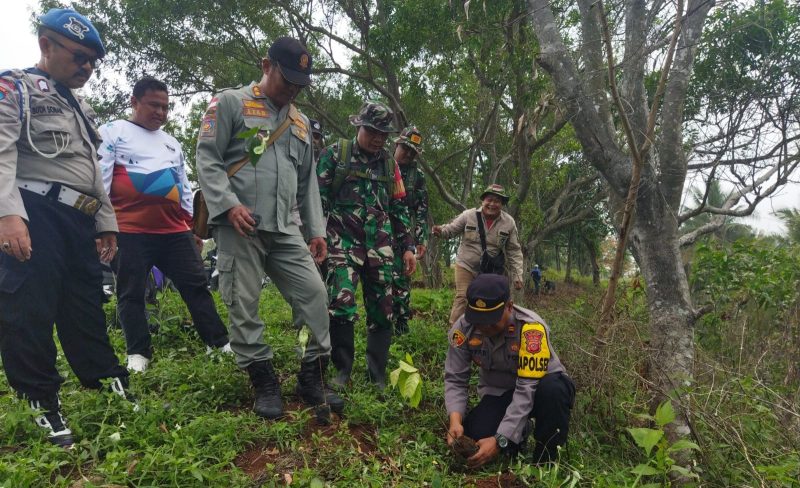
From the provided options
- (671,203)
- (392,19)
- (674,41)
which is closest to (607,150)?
(671,203)

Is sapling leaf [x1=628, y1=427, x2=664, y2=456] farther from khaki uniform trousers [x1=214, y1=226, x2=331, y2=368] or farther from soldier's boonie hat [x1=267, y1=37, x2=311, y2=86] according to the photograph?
soldier's boonie hat [x1=267, y1=37, x2=311, y2=86]

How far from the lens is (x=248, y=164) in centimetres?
281

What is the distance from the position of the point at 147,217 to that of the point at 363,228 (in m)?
1.45

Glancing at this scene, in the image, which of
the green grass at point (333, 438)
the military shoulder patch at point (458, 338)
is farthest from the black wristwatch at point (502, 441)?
the military shoulder patch at point (458, 338)

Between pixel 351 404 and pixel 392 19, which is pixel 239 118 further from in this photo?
pixel 392 19

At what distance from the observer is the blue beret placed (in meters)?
2.39

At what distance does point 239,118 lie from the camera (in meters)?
2.79

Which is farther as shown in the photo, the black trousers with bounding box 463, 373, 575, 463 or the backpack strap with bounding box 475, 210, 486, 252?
the backpack strap with bounding box 475, 210, 486, 252

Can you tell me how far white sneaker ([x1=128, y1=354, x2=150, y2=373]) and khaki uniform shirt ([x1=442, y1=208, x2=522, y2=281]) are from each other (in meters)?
2.84

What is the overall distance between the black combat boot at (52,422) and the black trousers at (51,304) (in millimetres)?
33

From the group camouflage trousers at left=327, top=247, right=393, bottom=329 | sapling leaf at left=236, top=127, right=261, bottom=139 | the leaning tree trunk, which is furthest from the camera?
the leaning tree trunk

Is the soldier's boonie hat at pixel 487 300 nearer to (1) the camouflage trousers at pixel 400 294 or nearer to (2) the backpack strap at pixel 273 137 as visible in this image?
(1) the camouflage trousers at pixel 400 294

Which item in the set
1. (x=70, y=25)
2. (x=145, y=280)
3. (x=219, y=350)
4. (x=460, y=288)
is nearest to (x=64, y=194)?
(x=70, y=25)

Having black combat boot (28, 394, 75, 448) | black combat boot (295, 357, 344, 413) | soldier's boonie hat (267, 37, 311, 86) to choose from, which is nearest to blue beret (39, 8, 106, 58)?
soldier's boonie hat (267, 37, 311, 86)
